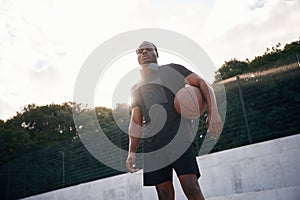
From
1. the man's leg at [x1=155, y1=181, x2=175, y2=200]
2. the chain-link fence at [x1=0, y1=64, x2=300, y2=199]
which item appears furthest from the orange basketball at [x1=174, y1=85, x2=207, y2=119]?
the chain-link fence at [x1=0, y1=64, x2=300, y2=199]

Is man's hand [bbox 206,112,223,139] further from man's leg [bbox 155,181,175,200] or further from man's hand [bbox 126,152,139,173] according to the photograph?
man's hand [bbox 126,152,139,173]

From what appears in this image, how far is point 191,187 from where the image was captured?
6.56 feet

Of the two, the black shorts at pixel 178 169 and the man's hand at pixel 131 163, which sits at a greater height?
the man's hand at pixel 131 163

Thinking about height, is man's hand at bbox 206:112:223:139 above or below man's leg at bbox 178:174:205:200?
above

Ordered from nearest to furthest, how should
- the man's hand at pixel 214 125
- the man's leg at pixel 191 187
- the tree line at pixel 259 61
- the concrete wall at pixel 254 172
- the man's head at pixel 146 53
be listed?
the man's leg at pixel 191 187 → the man's hand at pixel 214 125 → the man's head at pixel 146 53 → the concrete wall at pixel 254 172 → the tree line at pixel 259 61

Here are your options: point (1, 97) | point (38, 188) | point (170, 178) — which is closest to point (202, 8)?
point (170, 178)

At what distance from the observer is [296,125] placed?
204 inches

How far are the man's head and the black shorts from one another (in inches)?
30.9

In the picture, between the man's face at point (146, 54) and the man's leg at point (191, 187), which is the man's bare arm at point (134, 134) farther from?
the man's leg at point (191, 187)

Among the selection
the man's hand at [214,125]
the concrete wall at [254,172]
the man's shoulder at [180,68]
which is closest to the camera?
the man's hand at [214,125]

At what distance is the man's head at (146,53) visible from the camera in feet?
8.14

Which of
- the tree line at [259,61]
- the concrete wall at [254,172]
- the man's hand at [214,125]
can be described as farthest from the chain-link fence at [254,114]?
the tree line at [259,61]

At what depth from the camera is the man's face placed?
248 centimetres

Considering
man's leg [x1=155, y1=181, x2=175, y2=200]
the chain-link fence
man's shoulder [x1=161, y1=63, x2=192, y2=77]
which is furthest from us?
the chain-link fence
